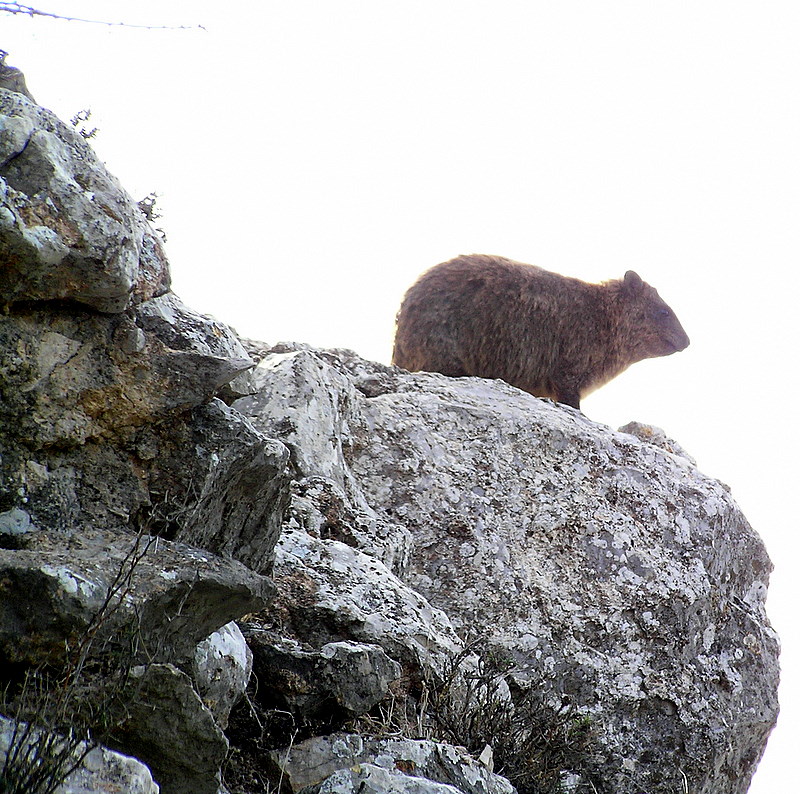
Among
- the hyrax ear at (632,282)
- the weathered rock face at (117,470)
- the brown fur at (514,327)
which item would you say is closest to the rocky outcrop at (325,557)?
the weathered rock face at (117,470)

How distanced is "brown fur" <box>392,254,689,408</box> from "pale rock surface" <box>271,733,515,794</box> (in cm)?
504

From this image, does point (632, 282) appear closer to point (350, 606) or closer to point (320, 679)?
point (350, 606)

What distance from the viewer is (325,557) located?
411cm

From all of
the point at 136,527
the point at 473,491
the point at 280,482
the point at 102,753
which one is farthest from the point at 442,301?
the point at 102,753

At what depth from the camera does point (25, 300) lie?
2.77 m

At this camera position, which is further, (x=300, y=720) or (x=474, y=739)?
(x=474, y=739)

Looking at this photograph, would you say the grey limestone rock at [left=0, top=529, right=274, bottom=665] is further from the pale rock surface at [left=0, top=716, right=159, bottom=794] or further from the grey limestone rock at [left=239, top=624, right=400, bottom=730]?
the grey limestone rock at [left=239, top=624, right=400, bottom=730]

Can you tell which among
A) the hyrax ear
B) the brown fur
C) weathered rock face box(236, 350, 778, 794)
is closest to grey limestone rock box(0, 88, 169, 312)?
weathered rock face box(236, 350, 778, 794)

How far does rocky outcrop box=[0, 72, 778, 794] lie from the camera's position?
2672 mm

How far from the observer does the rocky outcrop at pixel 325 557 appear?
2.67 metres

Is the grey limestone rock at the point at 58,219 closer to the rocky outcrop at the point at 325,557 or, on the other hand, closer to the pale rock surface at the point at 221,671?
the rocky outcrop at the point at 325,557

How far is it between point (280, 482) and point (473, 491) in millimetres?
2225

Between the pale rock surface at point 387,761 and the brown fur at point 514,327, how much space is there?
16.5 feet

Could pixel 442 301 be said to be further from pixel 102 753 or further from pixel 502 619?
pixel 102 753
